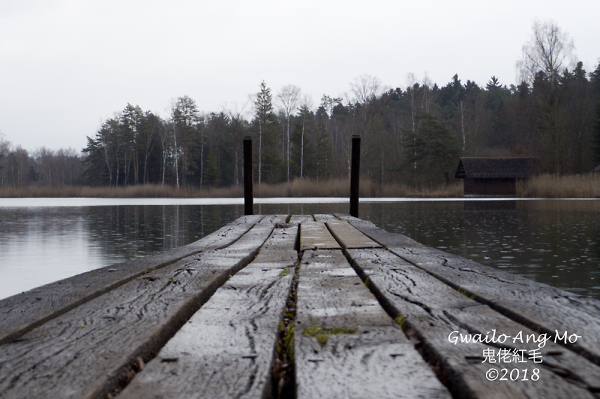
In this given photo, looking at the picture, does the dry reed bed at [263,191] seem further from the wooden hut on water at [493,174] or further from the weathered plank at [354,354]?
the weathered plank at [354,354]

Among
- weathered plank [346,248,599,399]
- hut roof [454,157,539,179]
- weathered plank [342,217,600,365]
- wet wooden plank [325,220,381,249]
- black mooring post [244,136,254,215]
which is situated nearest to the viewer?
weathered plank [346,248,599,399]

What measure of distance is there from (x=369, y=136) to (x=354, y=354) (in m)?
41.6

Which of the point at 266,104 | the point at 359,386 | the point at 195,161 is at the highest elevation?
the point at 266,104

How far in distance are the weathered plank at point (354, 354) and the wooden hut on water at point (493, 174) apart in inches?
1502

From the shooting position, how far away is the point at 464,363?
1.00 m

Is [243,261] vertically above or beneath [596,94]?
beneath

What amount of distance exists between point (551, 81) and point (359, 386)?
4178cm

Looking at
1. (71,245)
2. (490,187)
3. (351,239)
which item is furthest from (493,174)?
(351,239)

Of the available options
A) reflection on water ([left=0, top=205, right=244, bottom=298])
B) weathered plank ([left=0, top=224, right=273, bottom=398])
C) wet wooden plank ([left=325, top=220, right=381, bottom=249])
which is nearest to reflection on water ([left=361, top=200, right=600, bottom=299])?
wet wooden plank ([left=325, top=220, right=381, bottom=249])

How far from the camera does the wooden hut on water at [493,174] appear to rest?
124 ft

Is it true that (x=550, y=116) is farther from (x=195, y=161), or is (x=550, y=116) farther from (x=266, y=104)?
(x=195, y=161)

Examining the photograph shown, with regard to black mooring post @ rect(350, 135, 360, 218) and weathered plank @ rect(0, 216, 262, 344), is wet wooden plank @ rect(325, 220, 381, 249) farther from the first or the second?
black mooring post @ rect(350, 135, 360, 218)

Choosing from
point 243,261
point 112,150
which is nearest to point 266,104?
point 112,150

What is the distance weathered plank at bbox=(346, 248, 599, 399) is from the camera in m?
0.90
